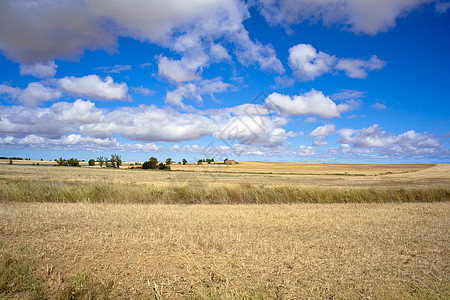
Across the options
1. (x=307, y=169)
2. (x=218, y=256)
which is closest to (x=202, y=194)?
(x=218, y=256)

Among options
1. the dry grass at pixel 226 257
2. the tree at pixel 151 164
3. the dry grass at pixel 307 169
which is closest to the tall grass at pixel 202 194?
the dry grass at pixel 226 257

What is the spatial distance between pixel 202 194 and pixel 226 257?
1015cm

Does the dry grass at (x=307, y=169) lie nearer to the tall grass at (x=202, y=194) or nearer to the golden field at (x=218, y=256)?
the tall grass at (x=202, y=194)

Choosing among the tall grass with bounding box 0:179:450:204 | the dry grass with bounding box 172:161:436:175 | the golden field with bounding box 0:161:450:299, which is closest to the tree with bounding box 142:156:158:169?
the dry grass with bounding box 172:161:436:175

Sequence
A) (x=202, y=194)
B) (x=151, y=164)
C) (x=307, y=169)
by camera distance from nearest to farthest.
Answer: (x=202, y=194)
(x=151, y=164)
(x=307, y=169)

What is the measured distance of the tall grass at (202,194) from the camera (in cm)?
1395

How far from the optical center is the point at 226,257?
5340 mm

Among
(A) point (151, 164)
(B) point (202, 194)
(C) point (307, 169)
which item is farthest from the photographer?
(C) point (307, 169)

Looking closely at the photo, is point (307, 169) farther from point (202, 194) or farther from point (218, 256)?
point (218, 256)

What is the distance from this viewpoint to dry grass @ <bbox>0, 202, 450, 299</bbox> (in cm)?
432

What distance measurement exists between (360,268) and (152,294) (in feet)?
12.4

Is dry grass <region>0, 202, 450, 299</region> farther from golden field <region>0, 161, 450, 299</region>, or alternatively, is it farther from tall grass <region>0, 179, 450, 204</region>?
tall grass <region>0, 179, 450, 204</region>

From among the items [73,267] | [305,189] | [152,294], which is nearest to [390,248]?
[152,294]

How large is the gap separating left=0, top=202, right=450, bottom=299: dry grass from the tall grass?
6.00m
